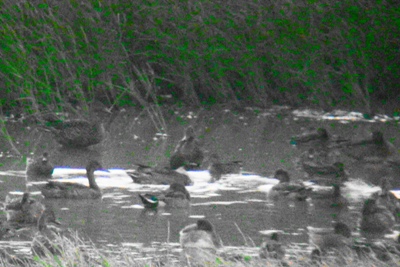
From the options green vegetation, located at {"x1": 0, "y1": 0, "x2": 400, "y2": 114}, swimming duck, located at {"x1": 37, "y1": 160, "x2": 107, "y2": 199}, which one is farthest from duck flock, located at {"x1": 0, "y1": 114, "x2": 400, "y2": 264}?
green vegetation, located at {"x1": 0, "y1": 0, "x2": 400, "y2": 114}

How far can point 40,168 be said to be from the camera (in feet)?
45.1

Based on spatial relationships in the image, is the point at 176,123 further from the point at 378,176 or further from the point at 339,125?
the point at 378,176

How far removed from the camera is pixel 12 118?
19.5 meters

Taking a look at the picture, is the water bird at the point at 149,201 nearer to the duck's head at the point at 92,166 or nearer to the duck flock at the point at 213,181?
the duck flock at the point at 213,181

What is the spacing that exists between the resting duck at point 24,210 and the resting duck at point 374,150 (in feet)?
20.7

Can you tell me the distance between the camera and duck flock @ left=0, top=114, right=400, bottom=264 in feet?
30.1

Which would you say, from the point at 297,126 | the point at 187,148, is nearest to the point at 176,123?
the point at 297,126

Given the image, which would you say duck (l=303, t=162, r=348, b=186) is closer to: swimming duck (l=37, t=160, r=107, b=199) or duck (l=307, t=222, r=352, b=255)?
swimming duck (l=37, t=160, r=107, b=199)

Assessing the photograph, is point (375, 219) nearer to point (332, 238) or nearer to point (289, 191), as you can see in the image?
point (332, 238)

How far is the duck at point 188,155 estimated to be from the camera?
1463cm

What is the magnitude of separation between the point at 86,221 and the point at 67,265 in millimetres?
3528

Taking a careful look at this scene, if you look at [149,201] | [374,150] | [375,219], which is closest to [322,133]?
[374,150]

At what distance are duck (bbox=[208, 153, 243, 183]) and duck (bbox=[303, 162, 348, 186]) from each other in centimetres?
96

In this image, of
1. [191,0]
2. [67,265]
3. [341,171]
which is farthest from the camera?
[191,0]
